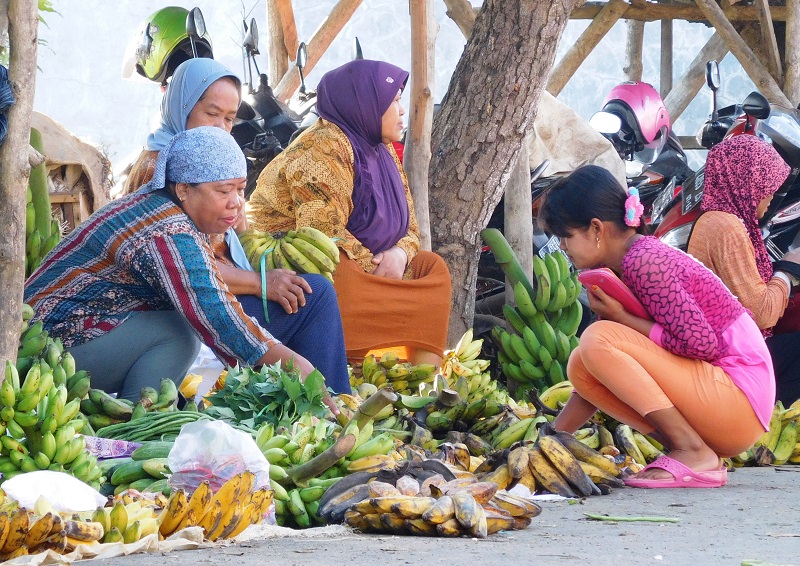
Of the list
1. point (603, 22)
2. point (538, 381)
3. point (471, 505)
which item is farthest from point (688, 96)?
point (471, 505)

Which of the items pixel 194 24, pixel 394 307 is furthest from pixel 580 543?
pixel 194 24

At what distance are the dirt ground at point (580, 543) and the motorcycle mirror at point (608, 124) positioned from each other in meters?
4.74

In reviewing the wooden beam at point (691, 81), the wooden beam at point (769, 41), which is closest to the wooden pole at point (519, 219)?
the wooden beam at point (769, 41)

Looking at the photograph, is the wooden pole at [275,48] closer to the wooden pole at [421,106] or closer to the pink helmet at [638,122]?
the pink helmet at [638,122]

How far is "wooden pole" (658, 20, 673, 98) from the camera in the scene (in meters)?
11.8

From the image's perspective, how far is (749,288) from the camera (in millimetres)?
5402

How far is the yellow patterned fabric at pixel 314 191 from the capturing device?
5.38m

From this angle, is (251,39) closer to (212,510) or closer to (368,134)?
(368,134)

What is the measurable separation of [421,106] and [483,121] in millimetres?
430

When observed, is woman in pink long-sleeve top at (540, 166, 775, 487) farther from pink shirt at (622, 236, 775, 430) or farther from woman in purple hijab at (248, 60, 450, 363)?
woman in purple hijab at (248, 60, 450, 363)

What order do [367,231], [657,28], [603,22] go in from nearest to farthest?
[367,231] < [603,22] < [657,28]

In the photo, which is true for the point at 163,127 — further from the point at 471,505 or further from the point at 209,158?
the point at 471,505

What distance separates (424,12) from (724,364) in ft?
8.32

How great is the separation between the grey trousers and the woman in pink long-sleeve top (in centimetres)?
157
